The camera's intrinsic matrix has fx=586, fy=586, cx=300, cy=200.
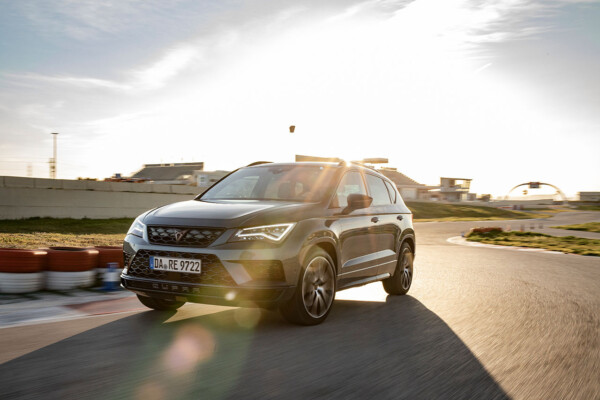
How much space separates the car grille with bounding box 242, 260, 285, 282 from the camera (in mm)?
5414

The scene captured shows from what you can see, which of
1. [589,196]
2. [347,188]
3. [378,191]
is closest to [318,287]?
[347,188]

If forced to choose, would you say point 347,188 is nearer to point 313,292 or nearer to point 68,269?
point 313,292

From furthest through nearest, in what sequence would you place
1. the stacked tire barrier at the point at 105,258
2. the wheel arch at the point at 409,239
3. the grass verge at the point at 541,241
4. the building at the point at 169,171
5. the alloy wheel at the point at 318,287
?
the building at the point at 169,171 → the grass verge at the point at 541,241 → the wheel arch at the point at 409,239 → the stacked tire barrier at the point at 105,258 → the alloy wheel at the point at 318,287

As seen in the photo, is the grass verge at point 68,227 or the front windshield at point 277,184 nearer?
the front windshield at point 277,184

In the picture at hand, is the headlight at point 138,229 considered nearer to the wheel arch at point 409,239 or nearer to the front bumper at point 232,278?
the front bumper at point 232,278

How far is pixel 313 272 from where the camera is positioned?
19.9 ft

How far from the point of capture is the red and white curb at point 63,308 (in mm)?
6047

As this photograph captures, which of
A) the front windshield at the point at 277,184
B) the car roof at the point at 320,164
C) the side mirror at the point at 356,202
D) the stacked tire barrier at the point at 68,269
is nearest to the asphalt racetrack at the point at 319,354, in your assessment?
the side mirror at the point at 356,202

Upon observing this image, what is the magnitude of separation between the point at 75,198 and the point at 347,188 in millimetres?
32498

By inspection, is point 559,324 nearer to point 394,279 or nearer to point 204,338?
point 394,279

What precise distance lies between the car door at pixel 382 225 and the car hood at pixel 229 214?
1546mm

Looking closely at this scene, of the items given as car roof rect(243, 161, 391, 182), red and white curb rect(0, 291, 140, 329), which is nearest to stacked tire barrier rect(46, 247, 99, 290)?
red and white curb rect(0, 291, 140, 329)

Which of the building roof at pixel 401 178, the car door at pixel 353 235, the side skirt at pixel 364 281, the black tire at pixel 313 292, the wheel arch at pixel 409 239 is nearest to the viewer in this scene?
the black tire at pixel 313 292

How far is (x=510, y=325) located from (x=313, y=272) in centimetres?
236
